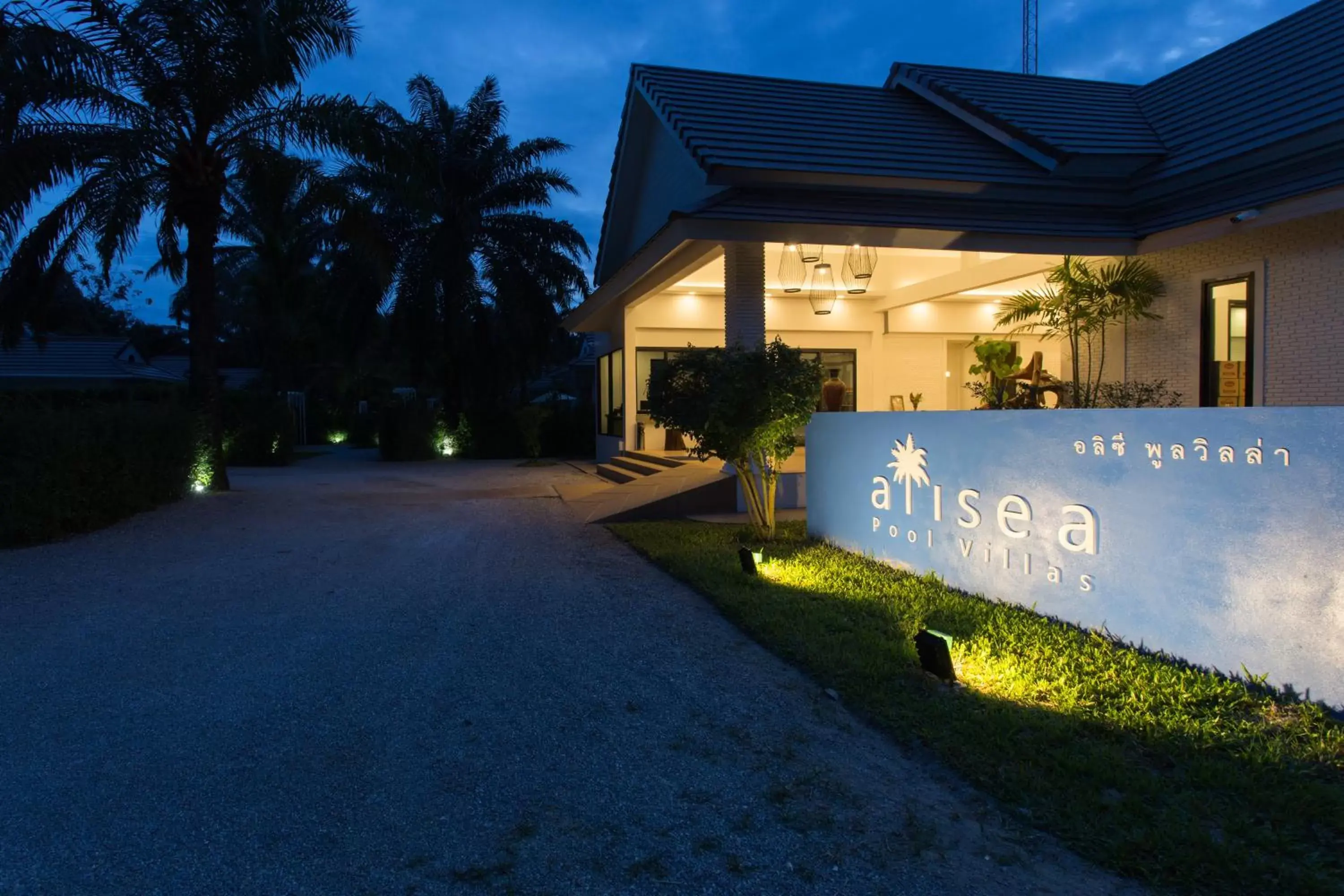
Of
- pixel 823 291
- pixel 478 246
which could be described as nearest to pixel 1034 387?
pixel 823 291

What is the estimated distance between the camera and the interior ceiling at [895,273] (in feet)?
45.9

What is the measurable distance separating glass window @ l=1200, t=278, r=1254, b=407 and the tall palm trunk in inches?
593

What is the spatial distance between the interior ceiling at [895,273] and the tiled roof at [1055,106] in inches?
77.2

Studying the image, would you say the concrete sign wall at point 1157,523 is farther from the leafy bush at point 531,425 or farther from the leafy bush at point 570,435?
the leafy bush at point 570,435

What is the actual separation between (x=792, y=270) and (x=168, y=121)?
10271 mm

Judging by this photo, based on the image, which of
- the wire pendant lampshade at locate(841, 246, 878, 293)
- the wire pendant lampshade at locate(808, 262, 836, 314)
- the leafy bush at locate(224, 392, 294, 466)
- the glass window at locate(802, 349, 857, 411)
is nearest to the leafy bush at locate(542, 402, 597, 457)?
the leafy bush at locate(224, 392, 294, 466)

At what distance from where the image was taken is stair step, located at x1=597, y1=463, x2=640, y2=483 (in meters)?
15.7

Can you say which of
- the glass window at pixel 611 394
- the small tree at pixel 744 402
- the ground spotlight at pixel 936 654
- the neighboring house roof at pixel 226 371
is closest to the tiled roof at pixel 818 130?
the small tree at pixel 744 402

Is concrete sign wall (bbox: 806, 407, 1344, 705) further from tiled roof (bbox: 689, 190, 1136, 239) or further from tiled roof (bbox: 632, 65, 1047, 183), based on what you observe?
tiled roof (bbox: 632, 65, 1047, 183)

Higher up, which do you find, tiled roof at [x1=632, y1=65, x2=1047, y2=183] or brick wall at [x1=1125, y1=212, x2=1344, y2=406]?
tiled roof at [x1=632, y1=65, x2=1047, y2=183]

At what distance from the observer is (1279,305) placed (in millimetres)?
10234

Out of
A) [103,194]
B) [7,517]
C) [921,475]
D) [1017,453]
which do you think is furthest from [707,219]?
[103,194]

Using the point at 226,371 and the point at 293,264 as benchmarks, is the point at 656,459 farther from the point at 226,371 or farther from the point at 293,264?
the point at 226,371

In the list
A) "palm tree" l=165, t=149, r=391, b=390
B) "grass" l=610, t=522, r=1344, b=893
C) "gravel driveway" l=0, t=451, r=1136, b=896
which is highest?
"palm tree" l=165, t=149, r=391, b=390
